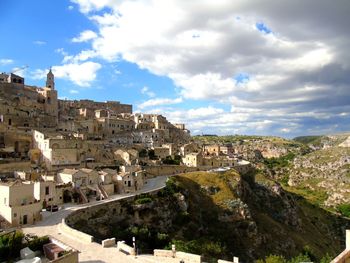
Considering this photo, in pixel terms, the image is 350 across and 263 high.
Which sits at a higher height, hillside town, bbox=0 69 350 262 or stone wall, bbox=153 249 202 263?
hillside town, bbox=0 69 350 262

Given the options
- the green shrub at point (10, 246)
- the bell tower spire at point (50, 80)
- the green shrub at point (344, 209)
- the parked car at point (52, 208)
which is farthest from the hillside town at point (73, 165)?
the green shrub at point (344, 209)

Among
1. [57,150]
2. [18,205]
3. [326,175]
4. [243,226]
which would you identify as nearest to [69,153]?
[57,150]

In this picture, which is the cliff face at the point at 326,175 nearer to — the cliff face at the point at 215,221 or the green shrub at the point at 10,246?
the cliff face at the point at 215,221

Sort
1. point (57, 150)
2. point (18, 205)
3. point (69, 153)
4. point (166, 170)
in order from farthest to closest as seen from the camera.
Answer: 1. point (166, 170)
2. point (69, 153)
3. point (57, 150)
4. point (18, 205)

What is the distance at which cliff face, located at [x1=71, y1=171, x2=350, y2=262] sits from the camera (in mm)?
42406

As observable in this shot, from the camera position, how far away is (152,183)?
60.9 meters

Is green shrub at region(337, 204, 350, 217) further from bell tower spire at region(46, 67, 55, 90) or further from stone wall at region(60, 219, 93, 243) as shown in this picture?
stone wall at region(60, 219, 93, 243)

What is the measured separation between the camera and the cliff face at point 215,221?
42406 mm

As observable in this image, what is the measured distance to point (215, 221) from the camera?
191 ft

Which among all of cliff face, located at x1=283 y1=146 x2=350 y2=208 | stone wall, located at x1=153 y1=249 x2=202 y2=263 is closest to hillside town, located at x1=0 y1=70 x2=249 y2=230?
stone wall, located at x1=153 y1=249 x2=202 y2=263

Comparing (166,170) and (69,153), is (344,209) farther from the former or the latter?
(69,153)

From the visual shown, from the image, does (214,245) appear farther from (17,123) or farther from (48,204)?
(17,123)

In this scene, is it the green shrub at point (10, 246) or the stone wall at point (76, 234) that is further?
the stone wall at point (76, 234)

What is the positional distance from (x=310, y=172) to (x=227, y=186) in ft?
342
